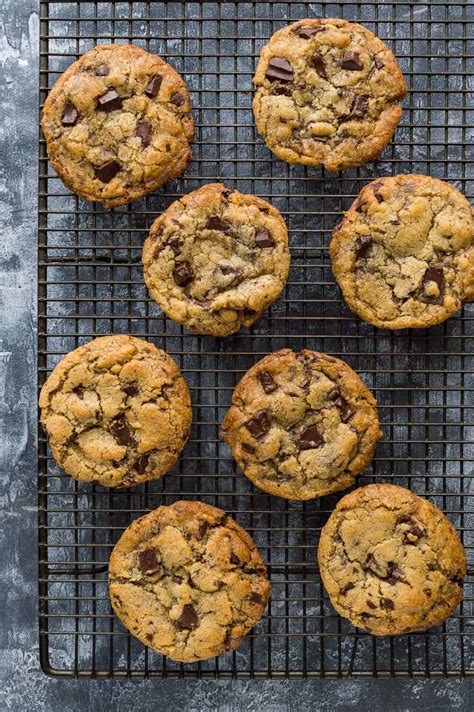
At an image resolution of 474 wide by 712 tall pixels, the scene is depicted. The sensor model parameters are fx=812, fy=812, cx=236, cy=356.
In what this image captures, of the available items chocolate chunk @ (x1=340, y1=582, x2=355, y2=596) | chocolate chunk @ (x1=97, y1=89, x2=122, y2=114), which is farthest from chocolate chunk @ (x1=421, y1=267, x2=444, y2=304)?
chocolate chunk @ (x1=97, y1=89, x2=122, y2=114)

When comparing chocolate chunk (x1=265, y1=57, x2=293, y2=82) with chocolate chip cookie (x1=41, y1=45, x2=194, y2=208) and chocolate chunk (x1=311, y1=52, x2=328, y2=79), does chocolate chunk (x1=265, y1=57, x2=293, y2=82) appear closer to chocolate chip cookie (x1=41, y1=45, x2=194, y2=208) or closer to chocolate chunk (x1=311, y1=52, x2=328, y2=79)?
chocolate chunk (x1=311, y1=52, x2=328, y2=79)

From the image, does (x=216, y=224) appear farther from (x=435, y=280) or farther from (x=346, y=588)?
(x=346, y=588)

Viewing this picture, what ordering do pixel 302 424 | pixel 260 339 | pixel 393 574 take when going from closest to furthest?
pixel 393 574 → pixel 302 424 → pixel 260 339

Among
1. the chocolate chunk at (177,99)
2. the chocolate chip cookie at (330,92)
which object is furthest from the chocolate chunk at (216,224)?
the chocolate chunk at (177,99)

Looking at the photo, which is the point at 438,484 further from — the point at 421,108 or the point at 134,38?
the point at 134,38

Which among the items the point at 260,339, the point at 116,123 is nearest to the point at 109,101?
the point at 116,123

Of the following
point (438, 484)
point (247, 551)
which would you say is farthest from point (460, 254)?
point (247, 551)

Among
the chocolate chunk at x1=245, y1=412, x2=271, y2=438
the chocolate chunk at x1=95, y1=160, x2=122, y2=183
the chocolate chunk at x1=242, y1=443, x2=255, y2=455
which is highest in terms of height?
the chocolate chunk at x1=95, y1=160, x2=122, y2=183
